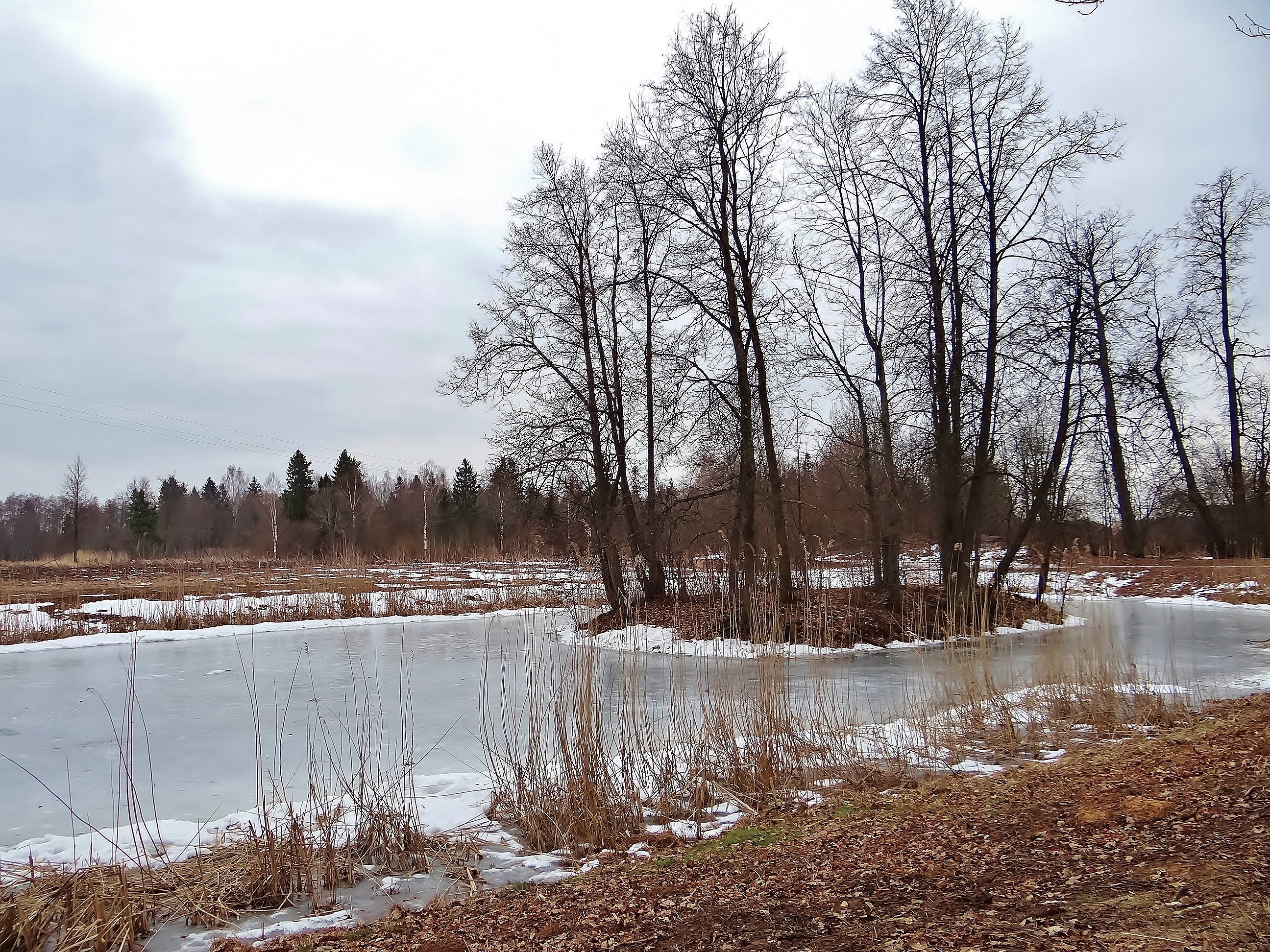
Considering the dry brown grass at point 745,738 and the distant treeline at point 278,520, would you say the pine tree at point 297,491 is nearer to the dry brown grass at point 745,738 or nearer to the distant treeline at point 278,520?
the distant treeline at point 278,520

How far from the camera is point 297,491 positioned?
214 ft

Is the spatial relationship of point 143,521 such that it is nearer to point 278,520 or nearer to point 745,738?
point 278,520

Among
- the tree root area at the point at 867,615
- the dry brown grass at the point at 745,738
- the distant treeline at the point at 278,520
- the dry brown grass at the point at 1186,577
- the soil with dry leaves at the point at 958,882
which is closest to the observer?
the soil with dry leaves at the point at 958,882

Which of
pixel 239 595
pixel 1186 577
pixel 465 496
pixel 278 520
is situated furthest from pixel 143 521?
pixel 1186 577

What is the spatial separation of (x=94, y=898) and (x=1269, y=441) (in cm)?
3815

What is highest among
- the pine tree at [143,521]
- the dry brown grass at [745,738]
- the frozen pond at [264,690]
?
the pine tree at [143,521]

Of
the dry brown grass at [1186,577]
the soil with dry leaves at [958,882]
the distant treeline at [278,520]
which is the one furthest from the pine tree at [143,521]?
the soil with dry leaves at [958,882]

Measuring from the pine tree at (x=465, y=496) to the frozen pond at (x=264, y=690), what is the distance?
40.4m

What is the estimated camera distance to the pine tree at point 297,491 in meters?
64.6

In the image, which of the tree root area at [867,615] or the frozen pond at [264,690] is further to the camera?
the tree root area at [867,615]

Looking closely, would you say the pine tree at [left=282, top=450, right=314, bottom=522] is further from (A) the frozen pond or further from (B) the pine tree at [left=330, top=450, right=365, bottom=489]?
(A) the frozen pond

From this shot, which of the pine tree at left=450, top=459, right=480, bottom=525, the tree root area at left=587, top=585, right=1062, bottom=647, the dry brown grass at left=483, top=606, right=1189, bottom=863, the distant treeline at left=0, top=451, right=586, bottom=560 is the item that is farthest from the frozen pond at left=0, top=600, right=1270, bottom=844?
the pine tree at left=450, top=459, right=480, bottom=525

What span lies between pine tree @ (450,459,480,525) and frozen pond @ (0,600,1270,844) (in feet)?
133

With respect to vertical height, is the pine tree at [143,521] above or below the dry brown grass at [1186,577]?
above
